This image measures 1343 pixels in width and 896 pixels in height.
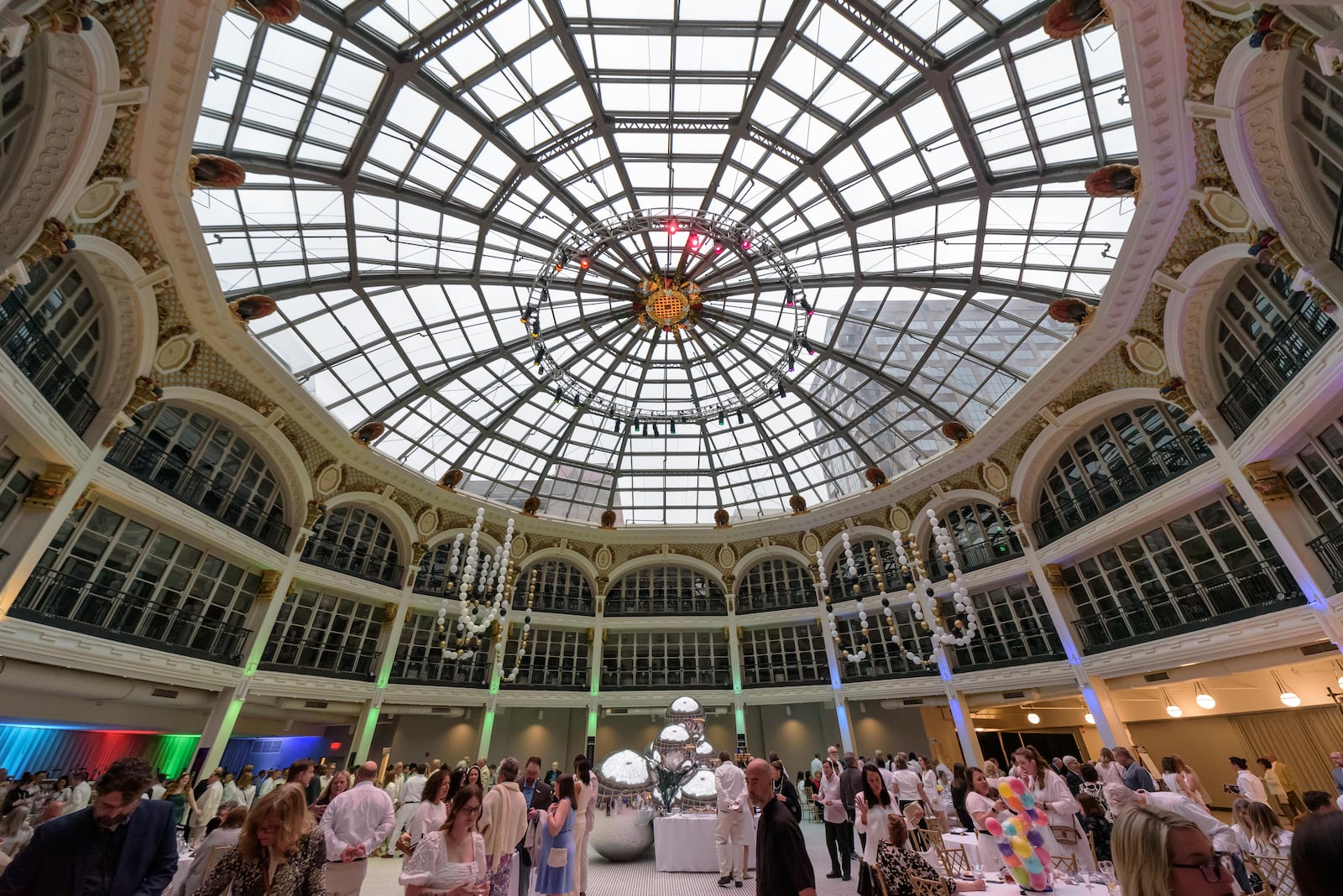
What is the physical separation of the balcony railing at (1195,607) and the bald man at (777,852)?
14121mm

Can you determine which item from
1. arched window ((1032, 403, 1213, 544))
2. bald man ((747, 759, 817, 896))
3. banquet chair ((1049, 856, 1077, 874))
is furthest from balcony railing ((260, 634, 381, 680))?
arched window ((1032, 403, 1213, 544))

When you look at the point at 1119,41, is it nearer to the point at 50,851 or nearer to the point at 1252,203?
the point at 1252,203

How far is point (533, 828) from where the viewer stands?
7422 millimetres

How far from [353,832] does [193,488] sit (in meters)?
13.7

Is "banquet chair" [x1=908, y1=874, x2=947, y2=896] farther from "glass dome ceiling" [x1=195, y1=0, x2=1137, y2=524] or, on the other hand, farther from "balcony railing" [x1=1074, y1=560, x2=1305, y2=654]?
"balcony railing" [x1=1074, y1=560, x2=1305, y2=654]

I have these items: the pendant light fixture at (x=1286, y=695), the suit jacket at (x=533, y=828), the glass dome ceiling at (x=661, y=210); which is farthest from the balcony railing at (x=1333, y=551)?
the suit jacket at (x=533, y=828)

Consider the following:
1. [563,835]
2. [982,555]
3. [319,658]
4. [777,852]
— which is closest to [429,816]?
[563,835]

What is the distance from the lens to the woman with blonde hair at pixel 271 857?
347cm

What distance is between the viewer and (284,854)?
3607mm

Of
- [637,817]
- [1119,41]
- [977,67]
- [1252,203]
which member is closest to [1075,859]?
[637,817]

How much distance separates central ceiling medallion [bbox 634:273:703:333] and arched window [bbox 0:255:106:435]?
12220mm

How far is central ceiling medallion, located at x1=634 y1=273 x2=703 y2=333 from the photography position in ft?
53.7

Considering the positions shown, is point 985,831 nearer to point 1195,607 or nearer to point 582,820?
point 582,820

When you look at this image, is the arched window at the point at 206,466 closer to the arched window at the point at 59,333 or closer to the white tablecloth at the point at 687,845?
the arched window at the point at 59,333
